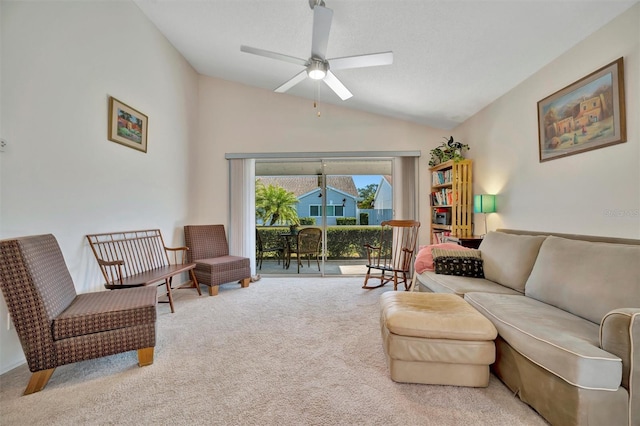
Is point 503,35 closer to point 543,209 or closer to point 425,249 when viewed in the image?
point 543,209

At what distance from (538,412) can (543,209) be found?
1889mm

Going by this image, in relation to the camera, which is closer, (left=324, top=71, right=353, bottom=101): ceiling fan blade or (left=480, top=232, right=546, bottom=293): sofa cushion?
(left=480, top=232, right=546, bottom=293): sofa cushion

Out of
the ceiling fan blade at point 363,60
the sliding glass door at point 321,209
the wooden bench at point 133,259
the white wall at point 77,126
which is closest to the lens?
the white wall at point 77,126

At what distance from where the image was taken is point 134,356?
2.10m

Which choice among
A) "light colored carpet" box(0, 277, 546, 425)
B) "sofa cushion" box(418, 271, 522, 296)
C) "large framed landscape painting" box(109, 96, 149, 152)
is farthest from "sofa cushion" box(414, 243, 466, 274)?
"large framed landscape painting" box(109, 96, 149, 152)

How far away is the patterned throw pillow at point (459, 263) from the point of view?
279 cm

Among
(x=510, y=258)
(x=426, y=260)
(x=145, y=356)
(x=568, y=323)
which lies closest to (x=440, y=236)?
(x=426, y=260)

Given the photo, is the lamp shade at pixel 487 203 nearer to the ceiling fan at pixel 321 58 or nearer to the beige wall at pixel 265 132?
the beige wall at pixel 265 132

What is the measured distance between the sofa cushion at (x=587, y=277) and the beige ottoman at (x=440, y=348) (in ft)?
2.05

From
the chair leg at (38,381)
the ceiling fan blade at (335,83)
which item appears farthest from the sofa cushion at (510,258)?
the chair leg at (38,381)

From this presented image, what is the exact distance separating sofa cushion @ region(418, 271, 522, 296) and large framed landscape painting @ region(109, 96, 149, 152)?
12.0 ft

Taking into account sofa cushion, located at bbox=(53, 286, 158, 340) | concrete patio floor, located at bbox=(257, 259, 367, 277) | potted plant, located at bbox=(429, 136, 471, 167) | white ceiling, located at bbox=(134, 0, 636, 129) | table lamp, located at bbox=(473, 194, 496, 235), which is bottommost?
concrete patio floor, located at bbox=(257, 259, 367, 277)

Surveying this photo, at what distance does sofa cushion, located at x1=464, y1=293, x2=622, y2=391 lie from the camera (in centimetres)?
120

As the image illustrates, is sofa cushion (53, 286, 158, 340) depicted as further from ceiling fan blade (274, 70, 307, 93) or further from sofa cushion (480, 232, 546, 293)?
sofa cushion (480, 232, 546, 293)
